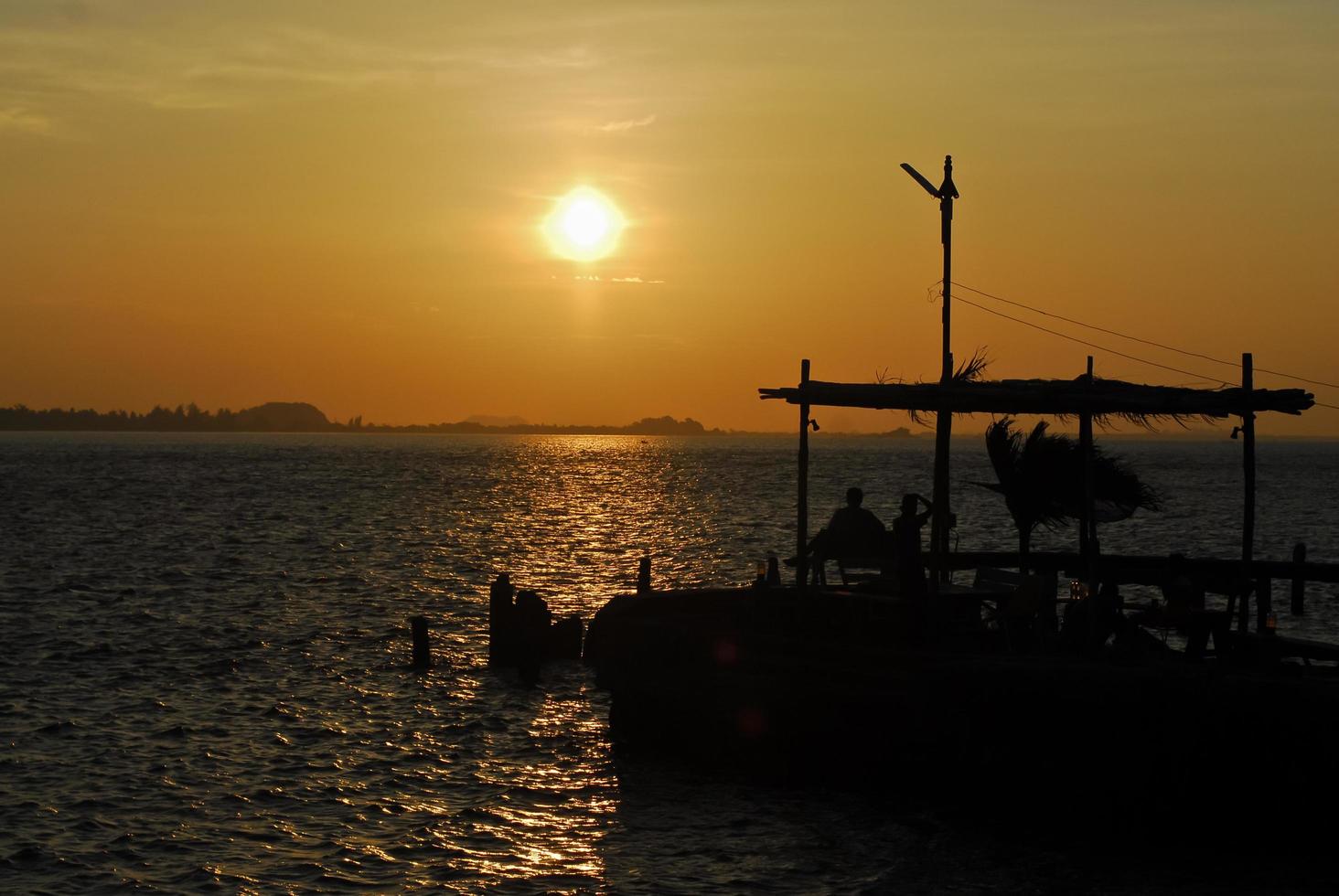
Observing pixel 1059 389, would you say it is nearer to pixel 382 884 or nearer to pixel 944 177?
pixel 944 177

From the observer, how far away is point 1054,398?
1625cm

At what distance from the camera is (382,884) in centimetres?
1351

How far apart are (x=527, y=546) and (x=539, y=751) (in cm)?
3765

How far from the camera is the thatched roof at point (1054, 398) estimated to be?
53.0ft

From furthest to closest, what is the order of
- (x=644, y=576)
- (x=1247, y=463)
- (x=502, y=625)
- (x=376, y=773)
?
(x=644, y=576)
(x=502, y=625)
(x=376, y=773)
(x=1247, y=463)

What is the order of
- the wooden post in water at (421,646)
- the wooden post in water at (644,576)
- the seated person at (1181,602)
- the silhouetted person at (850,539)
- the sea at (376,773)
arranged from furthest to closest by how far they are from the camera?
the wooden post in water at (644,576) → the wooden post in water at (421,646) → the silhouetted person at (850,539) → the seated person at (1181,602) → the sea at (376,773)

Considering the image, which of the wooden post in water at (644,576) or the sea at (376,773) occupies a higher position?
the wooden post in water at (644,576)

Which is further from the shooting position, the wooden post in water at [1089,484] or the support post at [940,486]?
the support post at [940,486]

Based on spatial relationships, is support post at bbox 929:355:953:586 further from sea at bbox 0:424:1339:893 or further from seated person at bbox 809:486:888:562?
sea at bbox 0:424:1339:893

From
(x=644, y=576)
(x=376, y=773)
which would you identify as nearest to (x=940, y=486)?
(x=376, y=773)

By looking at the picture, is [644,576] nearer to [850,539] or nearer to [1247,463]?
[850,539]

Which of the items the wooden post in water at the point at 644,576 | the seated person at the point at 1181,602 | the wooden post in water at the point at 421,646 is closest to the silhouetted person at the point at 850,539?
the seated person at the point at 1181,602

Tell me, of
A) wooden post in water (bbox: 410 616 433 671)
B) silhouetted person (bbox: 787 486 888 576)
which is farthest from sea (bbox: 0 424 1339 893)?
silhouetted person (bbox: 787 486 888 576)

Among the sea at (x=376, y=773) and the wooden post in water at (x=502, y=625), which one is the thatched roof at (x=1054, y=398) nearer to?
the sea at (x=376, y=773)
